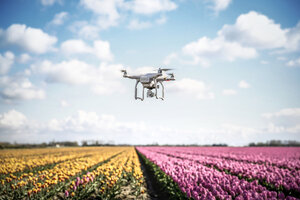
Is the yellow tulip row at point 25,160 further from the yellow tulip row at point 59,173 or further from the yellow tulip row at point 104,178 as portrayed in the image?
the yellow tulip row at point 104,178

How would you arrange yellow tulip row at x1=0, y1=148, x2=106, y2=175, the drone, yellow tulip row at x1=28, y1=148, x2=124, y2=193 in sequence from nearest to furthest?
the drone → yellow tulip row at x1=28, y1=148, x2=124, y2=193 → yellow tulip row at x1=0, y1=148, x2=106, y2=175

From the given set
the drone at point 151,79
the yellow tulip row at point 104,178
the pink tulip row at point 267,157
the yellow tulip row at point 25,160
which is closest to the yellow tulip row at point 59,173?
the yellow tulip row at point 104,178

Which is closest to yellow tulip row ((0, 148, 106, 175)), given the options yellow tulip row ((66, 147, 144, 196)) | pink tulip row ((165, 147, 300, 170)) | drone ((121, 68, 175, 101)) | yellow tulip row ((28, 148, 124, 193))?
yellow tulip row ((28, 148, 124, 193))

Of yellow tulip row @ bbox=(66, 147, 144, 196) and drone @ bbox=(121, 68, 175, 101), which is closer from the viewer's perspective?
drone @ bbox=(121, 68, 175, 101)

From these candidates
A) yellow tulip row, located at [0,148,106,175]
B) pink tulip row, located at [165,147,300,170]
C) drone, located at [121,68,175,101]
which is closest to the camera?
drone, located at [121,68,175,101]

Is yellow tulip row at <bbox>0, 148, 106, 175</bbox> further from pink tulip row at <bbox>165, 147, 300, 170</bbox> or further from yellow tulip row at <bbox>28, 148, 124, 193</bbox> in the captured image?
pink tulip row at <bbox>165, 147, 300, 170</bbox>

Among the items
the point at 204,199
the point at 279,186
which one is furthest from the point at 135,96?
the point at 279,186

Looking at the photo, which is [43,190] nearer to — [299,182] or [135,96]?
[135,96]

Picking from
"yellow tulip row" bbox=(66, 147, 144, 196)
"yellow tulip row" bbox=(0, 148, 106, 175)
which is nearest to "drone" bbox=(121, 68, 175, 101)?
"yellow tulip row" bbox=(66, 147, 144, 196)

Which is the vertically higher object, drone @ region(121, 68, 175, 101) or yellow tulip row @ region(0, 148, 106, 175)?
drone @ region(121, 68, 175, 101)

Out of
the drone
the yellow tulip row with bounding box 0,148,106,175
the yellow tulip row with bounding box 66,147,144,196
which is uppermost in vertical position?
the drone

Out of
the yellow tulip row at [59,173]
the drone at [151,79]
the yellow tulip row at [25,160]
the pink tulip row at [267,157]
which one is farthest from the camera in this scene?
the pink tulip row at [267,157]
